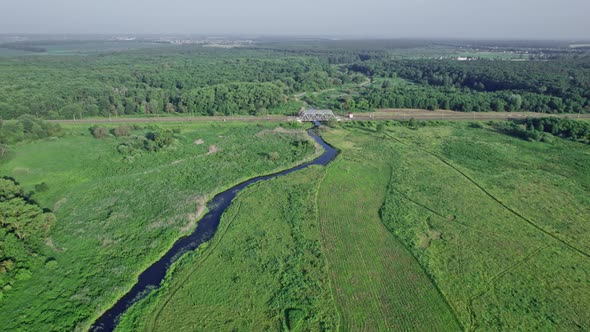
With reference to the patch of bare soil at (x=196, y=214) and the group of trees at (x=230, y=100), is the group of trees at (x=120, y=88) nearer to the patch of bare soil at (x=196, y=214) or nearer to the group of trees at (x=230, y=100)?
the group of trees at (x=230, y=100)

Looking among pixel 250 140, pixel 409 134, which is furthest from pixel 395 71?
pixel 250 140

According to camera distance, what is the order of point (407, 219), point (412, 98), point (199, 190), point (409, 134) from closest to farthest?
point (407, 219)
point (199, 190)
point (409, 134)
point (412, 98)

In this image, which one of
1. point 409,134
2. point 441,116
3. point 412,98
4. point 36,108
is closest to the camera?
point 409,134

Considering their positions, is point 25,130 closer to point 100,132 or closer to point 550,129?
→ point 100,132

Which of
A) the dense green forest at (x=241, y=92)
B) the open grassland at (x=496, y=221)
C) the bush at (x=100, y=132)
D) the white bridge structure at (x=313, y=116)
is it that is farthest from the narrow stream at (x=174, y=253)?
Result: the dense green forest at (x=241, y=92)

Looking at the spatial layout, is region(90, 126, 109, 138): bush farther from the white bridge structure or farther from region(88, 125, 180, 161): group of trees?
the white bridge structure

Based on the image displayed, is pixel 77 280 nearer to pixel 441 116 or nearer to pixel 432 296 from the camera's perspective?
pixel 432 296
